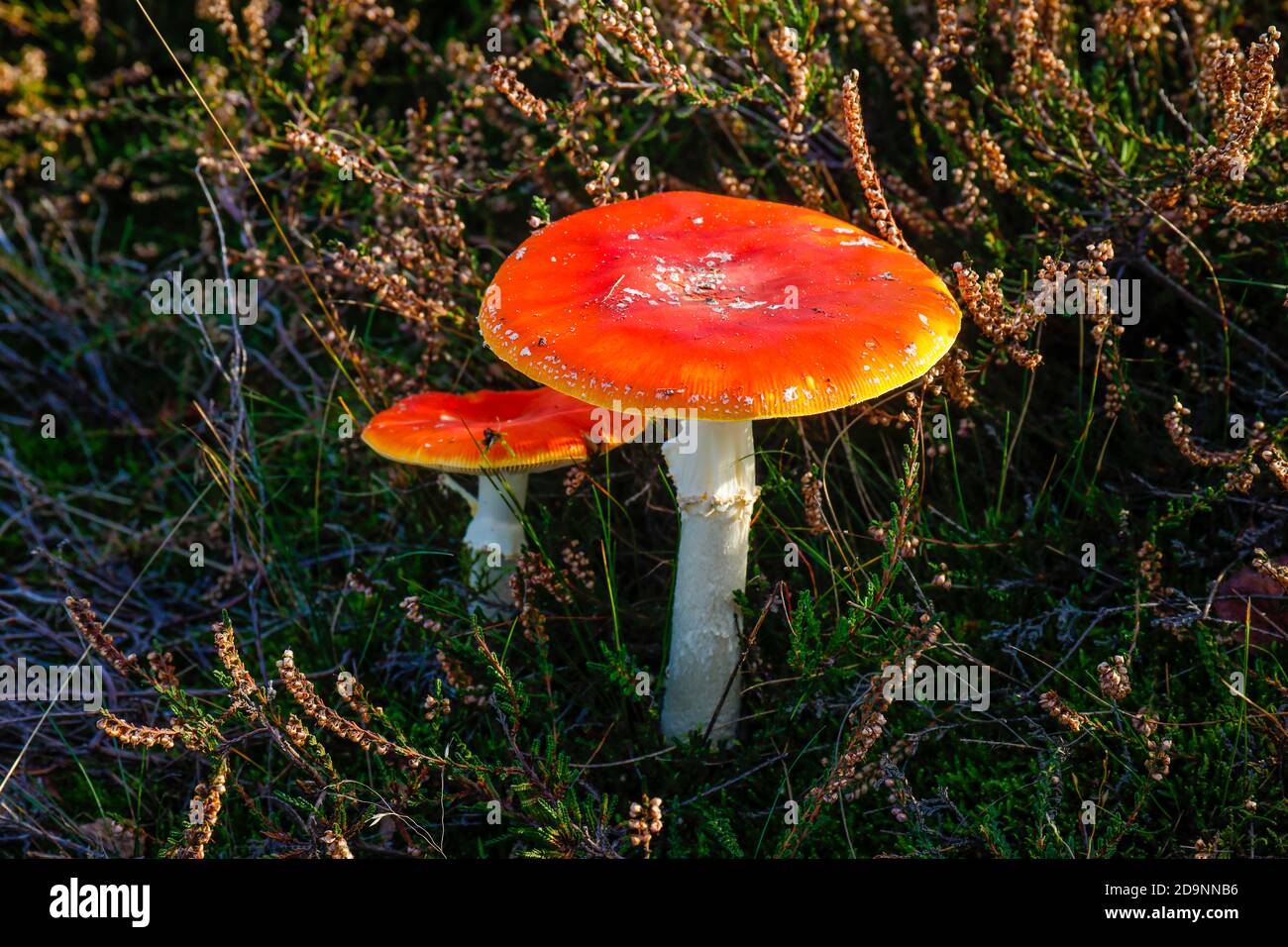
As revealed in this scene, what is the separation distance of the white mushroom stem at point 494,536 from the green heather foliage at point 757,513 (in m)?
0.11

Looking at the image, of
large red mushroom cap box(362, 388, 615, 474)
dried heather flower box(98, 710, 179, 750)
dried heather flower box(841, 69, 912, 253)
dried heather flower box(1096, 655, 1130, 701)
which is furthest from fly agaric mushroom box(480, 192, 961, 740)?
dried heather flower box(98, 710, 179, 750)

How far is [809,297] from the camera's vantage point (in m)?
2.53

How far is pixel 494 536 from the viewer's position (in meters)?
3.32

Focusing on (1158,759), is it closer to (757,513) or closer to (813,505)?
(813,505)

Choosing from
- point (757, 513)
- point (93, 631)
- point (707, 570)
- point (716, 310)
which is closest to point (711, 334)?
point (716, 310)

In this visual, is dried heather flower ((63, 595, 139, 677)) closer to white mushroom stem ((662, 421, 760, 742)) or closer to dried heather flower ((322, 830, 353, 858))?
dried heather flower ((322, 830, 353, 858))

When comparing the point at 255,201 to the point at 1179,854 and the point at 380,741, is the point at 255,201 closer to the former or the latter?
the point at 380,741

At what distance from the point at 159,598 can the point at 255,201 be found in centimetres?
187

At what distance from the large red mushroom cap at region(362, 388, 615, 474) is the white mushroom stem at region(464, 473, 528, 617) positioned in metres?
0.12

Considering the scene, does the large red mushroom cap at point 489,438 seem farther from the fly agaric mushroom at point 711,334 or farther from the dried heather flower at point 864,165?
the dried heather flower at point 864,165

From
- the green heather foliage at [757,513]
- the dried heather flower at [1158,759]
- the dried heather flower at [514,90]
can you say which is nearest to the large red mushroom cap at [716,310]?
the green heather foliage at [757,513]

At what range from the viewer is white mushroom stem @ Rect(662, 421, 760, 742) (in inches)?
108

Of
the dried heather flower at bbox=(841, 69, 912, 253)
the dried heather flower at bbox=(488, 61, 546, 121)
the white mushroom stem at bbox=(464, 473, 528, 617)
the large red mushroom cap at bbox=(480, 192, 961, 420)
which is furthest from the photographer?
the white mushroom stem at bbox=(464, 473, 528, 617)
